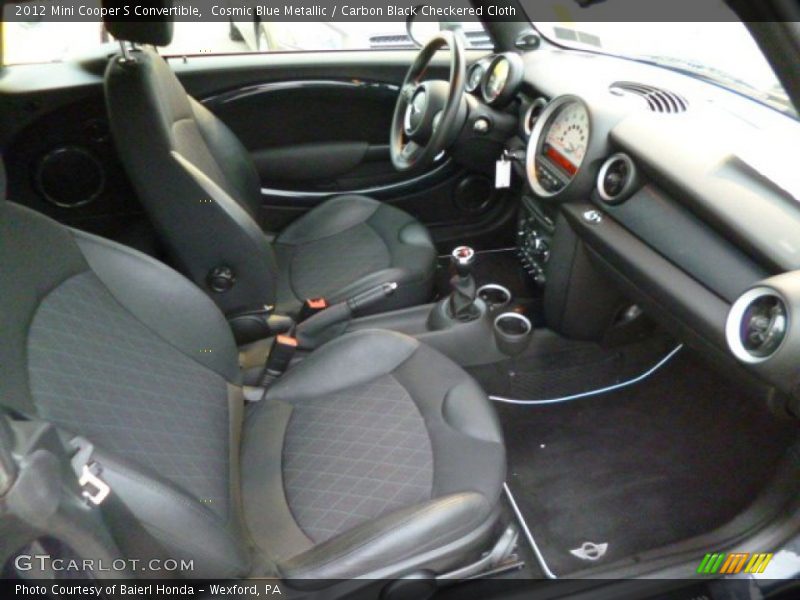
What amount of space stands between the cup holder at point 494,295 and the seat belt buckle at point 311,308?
422mm

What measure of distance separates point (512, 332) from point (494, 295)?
0.15m

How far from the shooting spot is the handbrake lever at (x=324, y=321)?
160 centimetres

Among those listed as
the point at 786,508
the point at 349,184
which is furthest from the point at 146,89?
the point at 786,508

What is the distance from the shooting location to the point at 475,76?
2.03 metres

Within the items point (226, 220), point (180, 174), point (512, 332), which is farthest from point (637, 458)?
point (180, 174)

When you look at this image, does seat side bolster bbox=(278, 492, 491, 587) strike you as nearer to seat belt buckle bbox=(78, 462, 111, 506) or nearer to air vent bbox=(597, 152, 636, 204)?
seat belt buckle bbox=(78, 462, 111, 506)

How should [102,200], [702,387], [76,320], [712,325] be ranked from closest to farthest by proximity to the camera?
Answer: [76,320]
[712,325]
[702,387]
[102,200]

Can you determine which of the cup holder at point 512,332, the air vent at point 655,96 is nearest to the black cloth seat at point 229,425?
the cup holder at point 512,332

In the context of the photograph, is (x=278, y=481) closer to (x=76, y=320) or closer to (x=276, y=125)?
(x=76, y=320)

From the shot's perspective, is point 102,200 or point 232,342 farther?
point 102,200

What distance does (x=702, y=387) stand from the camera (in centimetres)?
179

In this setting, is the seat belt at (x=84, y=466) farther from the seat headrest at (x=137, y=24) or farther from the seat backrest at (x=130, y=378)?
the seat headrest at (x=137, y=24)

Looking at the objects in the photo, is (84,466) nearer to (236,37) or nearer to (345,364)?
(345,364)

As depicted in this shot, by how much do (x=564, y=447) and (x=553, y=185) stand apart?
0.65 m
